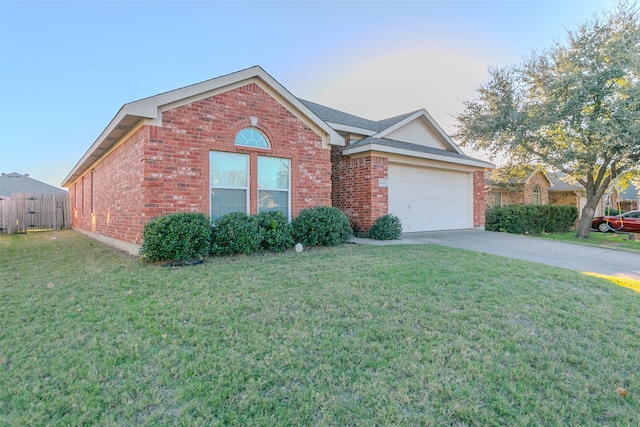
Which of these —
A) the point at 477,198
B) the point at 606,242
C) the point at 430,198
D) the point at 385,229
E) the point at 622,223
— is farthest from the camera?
the point at 622,223

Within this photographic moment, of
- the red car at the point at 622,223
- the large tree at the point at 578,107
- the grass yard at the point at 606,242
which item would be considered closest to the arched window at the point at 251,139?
the grass yard at the point at 606,242

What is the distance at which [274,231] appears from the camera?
781cm

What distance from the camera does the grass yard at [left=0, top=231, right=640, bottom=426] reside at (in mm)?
2236

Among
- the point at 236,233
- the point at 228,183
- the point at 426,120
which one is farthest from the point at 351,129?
the point at 236,233

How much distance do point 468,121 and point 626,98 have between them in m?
6.28

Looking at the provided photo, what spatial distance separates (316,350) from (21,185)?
116 feet

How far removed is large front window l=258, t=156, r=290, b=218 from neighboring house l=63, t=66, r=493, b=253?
0.09 feet

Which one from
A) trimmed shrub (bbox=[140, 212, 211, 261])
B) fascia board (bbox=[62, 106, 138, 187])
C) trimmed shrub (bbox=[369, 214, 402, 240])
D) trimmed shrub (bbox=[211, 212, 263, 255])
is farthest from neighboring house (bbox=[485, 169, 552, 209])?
fascia board (bbox=[62, 106, 138, 187])

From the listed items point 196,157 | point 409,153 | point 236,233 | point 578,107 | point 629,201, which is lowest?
point 236,233

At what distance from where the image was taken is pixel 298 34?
40.9ft

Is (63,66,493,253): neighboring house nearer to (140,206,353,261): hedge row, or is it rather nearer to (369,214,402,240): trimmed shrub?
(369,214,402,240): trimmed shrub

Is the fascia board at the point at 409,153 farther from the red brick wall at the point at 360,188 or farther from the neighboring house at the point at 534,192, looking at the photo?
the neighboring house at the point at 534,192

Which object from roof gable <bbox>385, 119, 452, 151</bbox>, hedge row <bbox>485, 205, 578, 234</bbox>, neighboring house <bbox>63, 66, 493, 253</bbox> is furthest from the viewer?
hedge row <bbox>485, 205, 578, 234</bbox>

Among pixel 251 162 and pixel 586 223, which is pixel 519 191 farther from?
pixel 251 162
